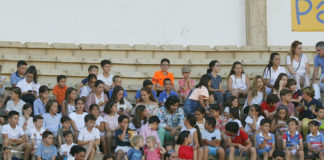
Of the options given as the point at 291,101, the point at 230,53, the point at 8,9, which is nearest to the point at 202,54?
the point at 230,53

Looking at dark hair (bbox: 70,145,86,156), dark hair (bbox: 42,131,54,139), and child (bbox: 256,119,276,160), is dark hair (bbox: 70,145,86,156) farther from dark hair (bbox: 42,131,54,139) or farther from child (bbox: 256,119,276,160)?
child (bbox: 256,119,276,160)

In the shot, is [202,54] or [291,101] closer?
[291,101]

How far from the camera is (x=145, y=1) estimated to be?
17.8 m

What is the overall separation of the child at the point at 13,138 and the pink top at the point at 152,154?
5.96 ft

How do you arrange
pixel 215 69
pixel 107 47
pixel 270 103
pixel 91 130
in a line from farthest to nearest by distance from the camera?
pixel 107 47 < pixel 215 69 < pixel 270 103 < pixel 91 130

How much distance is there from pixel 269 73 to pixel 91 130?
3854mm

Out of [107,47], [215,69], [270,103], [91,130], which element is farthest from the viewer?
[107,47]

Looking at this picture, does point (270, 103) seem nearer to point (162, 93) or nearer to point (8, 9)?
point (162, 93)

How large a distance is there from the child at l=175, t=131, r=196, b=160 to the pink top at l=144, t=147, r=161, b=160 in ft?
1.08

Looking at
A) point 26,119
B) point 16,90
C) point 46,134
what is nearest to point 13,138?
point 26,119

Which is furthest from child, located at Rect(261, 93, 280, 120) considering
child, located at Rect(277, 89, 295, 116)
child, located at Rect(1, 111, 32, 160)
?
child, located at Rect(1, 111, 32, 160)

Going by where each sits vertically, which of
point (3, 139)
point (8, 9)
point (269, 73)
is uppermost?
point (8, 9)

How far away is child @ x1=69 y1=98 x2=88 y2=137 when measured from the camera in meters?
14.2

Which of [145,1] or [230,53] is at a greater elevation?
[145,1]
